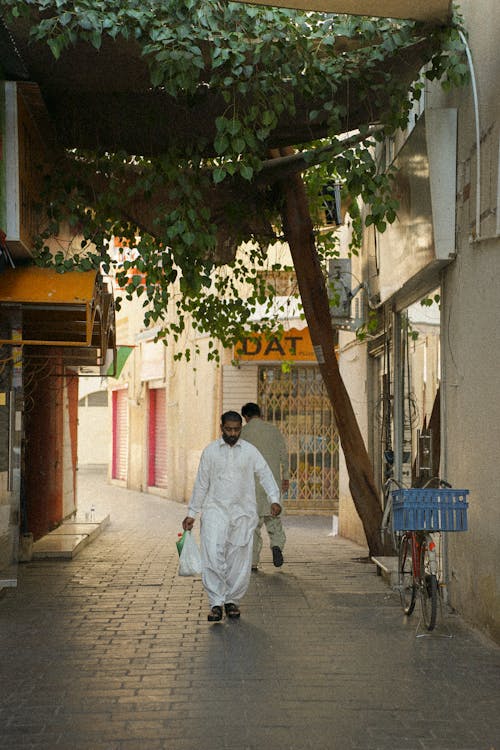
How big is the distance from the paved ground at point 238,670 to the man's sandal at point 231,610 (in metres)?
0.09

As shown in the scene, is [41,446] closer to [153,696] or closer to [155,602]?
[155,602]

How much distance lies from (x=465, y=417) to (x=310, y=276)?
387cm

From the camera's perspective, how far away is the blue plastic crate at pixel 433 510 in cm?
776

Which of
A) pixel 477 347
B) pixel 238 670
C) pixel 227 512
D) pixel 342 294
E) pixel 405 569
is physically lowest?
pixel 238 670

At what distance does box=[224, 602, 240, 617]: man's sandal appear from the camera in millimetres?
8906

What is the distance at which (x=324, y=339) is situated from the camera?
12359mm

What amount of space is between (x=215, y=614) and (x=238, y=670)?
192 cm

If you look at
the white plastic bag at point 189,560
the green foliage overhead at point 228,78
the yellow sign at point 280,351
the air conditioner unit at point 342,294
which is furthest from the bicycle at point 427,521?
the yellow sign at point 280,351

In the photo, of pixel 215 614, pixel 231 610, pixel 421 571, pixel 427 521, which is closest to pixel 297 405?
pixel 231 610

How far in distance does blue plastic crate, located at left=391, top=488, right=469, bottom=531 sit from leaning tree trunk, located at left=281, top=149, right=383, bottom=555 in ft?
14.7

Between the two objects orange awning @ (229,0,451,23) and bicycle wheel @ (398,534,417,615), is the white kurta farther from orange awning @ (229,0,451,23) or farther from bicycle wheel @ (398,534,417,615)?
orange awning @ (229,0,451,23)

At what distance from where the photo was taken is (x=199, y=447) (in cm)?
2280

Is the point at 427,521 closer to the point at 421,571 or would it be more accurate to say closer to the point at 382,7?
the point at 421,571

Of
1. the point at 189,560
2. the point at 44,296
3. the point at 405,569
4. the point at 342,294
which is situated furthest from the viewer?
the point at 342,294
